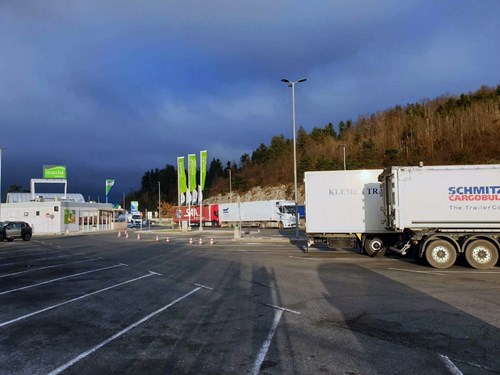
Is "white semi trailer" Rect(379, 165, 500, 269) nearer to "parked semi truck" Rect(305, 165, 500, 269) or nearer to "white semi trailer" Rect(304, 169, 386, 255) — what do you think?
"parked semi truck" Rect(305, 165, 500, 269)

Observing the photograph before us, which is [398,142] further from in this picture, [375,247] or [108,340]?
[108,340]

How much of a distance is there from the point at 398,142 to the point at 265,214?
103ft

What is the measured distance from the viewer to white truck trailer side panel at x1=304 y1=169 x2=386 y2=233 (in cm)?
1995

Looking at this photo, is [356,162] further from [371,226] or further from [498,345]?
[498,345]

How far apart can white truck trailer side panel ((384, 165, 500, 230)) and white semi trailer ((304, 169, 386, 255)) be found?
128 inches

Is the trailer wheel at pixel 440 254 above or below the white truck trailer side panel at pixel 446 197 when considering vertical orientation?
below

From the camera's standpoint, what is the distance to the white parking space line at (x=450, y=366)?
5.24 m

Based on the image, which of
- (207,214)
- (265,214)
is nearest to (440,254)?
(265,214)

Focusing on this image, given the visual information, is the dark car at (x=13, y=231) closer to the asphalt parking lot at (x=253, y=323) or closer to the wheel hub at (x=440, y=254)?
the asphalt parking lot at (x=253, y=323)

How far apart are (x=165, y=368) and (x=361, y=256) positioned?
15.7 meters

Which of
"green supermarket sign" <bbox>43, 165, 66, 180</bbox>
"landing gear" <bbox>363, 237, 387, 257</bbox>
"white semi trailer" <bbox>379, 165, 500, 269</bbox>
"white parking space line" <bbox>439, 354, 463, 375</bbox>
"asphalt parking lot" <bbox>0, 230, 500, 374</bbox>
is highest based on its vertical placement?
"green supermarket sign" <bbox>43, 165, 66, 180</bbox>

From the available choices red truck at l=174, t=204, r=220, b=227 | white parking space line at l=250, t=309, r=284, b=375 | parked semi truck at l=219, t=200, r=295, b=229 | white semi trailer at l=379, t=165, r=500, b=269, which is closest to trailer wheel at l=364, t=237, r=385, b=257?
white semi trailer at l=379, t=165, r=500, b=269

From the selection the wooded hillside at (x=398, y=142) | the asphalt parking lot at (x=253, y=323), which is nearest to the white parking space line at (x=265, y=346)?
the asphalt parking lot at (x=253, y=323)

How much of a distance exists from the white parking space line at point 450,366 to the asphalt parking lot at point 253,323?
30mm
